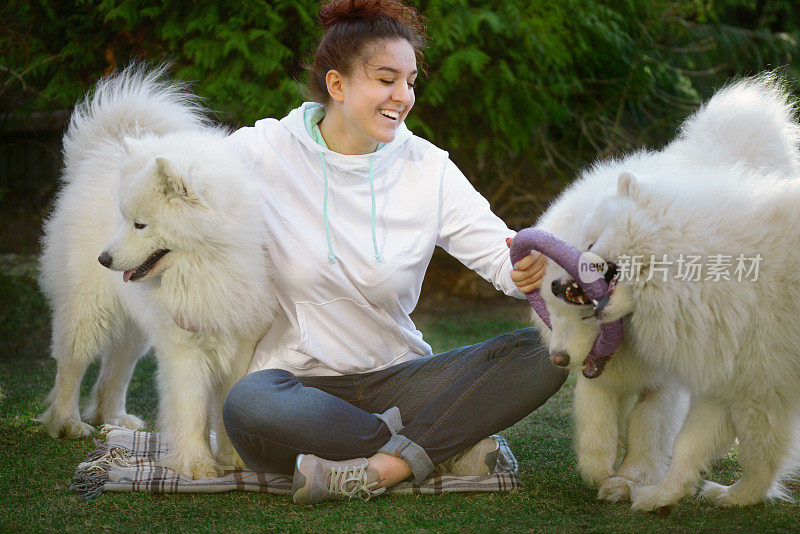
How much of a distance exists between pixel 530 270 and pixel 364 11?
1.14m

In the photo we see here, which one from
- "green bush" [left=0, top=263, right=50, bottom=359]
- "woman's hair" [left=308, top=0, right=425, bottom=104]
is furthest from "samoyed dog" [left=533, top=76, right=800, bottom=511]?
"green bush" [left=0, top=263, right=50, bottom=359]

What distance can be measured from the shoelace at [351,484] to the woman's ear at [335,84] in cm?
128

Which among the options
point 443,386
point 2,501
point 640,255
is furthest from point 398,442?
point 2,501

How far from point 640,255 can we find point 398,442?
1.01m

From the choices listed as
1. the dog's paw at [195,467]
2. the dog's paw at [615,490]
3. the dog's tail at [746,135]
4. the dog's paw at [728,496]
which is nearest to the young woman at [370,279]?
the dog's paw at [195,467]

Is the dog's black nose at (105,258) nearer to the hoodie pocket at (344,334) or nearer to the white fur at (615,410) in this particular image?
the hoodie pocket at (344,334)

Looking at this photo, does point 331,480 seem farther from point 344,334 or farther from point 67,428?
point 67,428

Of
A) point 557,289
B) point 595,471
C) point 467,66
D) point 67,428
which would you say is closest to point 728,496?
point 595,471

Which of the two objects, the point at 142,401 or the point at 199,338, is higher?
the point at 199,338

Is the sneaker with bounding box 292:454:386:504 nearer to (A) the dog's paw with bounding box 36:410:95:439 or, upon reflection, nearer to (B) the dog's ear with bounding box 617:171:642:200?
(B) the dog's ear with bounding box 617:171:642:200

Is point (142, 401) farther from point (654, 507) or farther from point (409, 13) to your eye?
point (654, 507)

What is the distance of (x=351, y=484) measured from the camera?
7.88 feet

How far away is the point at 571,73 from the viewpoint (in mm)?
5605

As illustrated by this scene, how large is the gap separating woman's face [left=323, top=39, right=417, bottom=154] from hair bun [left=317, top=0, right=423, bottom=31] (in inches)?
5.4
